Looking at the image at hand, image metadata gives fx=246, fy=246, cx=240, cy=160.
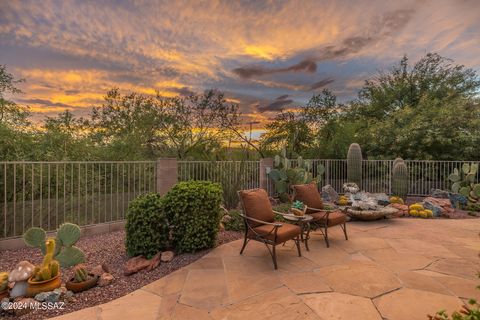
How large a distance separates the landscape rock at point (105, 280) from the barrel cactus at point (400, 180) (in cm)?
871

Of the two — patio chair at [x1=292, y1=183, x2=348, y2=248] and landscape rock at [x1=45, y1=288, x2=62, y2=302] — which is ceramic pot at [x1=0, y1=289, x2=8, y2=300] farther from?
patio chair at [x1=292, y1=183, x2=348, y2=248]

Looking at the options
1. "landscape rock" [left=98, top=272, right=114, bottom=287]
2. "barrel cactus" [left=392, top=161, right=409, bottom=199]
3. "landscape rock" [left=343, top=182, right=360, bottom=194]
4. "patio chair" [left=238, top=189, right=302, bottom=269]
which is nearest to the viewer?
"landscape rock" [left=98, top=272, right=114, bottom=287]

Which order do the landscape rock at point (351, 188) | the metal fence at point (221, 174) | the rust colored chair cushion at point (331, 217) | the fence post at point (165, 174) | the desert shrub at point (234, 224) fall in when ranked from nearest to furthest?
the rust colored chair cushion at point (331, 217) < the desert shrub at point (234, 224) < the fence post at point (165, 174) < the metal fence at point (221, 174) < the landscape rock at point (351, 188)

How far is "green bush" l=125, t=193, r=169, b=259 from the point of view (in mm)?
3412

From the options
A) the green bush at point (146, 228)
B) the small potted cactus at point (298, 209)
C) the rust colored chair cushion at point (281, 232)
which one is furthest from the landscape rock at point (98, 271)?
the small potted cactus at point (298, 209)

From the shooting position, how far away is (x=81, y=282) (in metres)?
2.67

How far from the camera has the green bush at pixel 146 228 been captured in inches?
134

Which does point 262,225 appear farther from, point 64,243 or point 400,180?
point 400,180

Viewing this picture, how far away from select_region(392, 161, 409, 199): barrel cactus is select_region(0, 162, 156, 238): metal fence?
7747 mm

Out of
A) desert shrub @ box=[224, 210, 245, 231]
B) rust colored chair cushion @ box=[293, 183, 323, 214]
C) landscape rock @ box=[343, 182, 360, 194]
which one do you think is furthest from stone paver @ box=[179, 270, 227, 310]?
landscape rock @ box=[343, 182, 360, 194]

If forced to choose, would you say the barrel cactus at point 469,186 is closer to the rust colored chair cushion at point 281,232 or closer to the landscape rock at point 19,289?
the rust colored chair cushion at point 281,232

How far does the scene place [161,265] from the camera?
3279 mm

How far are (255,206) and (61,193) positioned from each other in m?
4.05

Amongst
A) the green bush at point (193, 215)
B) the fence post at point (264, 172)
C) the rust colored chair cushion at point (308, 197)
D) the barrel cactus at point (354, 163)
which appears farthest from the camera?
the barrel cactus at point (354, 163)
